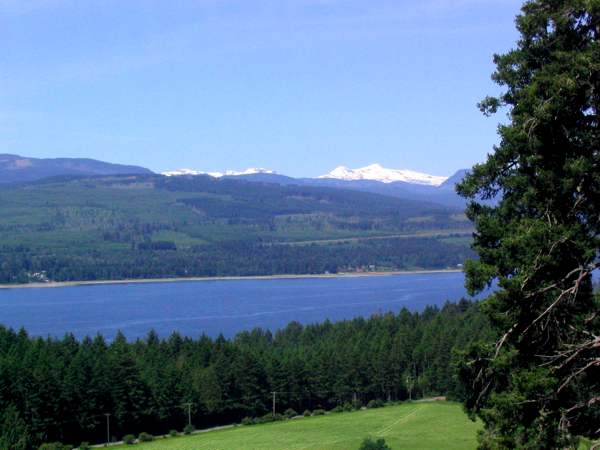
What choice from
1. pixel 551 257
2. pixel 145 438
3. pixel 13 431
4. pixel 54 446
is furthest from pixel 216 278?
pixel 551 257

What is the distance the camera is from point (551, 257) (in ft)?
26.7

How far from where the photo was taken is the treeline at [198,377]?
39250 mm

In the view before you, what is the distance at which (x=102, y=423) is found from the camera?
41938mm

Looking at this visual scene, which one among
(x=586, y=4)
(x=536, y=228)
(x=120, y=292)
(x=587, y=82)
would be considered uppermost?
(x=586, y=4)

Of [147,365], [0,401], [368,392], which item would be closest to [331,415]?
[368,392]

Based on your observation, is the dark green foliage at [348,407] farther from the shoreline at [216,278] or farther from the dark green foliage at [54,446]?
the shoreline at [216,278]

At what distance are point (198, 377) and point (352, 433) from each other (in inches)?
466

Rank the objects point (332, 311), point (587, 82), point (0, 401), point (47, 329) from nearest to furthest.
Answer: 1. point (587, 82)
2. point (0, 401)
3. point (47, 329)
4. point (332, 311)

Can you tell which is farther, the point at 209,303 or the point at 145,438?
the point at 209,303

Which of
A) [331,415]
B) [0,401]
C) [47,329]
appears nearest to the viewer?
[0,401]

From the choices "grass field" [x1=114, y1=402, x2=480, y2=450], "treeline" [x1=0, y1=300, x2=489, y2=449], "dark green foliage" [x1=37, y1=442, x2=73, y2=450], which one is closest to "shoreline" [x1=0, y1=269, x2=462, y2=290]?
"treeline" [x1=0, y1=300, x2=489, y2=449]

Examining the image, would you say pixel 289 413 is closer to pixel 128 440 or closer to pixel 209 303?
pixel 128 440

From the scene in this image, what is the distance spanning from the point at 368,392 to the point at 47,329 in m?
46.4

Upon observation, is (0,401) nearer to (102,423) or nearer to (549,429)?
(102,423)
